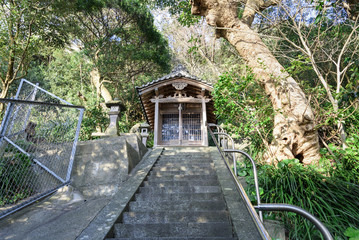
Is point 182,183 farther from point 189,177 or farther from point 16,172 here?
point 16,172

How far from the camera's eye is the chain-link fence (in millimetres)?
3119

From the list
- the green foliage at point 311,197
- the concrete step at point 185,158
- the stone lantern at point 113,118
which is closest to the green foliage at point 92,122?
the stone lantern at point 113,118

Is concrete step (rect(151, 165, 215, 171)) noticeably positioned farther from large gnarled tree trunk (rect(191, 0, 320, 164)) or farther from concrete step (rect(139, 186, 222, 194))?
large gnarled tree trunk (rect(191, 0, 320, 164))

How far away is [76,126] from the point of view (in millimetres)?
4207

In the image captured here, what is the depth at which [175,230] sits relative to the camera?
258 cm

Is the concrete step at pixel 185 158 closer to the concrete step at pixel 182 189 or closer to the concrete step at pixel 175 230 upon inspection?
the concrete step at pixel 182 189

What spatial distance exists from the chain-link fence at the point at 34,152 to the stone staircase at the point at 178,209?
1527mm

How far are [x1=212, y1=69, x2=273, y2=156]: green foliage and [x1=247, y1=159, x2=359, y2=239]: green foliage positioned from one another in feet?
3.80

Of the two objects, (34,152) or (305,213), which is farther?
(34,152)

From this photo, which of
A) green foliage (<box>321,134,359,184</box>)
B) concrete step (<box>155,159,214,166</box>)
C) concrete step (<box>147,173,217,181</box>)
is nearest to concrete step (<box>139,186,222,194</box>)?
concrete step (<box>147,173,217,181</box>)

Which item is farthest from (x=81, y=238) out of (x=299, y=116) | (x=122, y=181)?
(x=299, y=116)

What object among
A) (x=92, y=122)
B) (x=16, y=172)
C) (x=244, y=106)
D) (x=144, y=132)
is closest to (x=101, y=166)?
(x=16, y=172)

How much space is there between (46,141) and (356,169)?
17.1 ft

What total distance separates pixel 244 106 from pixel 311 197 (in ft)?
7.95
